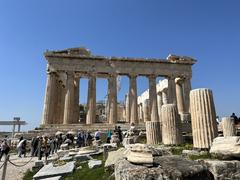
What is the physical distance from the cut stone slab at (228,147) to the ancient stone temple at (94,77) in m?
27.8

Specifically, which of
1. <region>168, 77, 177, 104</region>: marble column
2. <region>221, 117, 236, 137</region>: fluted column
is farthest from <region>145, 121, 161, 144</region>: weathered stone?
<region>168, 77, 177, 104</region>: marble column

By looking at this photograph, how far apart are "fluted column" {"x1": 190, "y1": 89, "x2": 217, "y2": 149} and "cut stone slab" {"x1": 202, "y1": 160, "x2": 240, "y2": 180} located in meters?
4.74

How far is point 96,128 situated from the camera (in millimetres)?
31391

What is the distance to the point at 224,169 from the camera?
5781 mm

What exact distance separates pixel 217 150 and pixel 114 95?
29122 millimetres

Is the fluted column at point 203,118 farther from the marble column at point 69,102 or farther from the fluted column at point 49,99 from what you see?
the fluted column at point 49,99

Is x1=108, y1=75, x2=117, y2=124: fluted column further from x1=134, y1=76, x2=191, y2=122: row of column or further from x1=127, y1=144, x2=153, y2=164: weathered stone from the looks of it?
x1=127, y1=144, x2=153, y2=164: weathered stone

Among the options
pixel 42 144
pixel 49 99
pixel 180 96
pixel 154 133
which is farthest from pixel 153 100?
pixel 42 144

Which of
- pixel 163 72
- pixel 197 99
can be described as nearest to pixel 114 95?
pixel 163 72

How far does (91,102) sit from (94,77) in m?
4.12

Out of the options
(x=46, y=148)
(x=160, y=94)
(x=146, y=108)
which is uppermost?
(x=160, y=94)

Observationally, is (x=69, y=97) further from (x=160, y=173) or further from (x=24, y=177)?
(x=160, y=173)

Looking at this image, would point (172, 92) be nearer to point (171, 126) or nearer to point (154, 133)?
point (154, 133)

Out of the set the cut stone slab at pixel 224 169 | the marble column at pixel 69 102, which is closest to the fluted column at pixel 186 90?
the marble column at pixel 69 102
